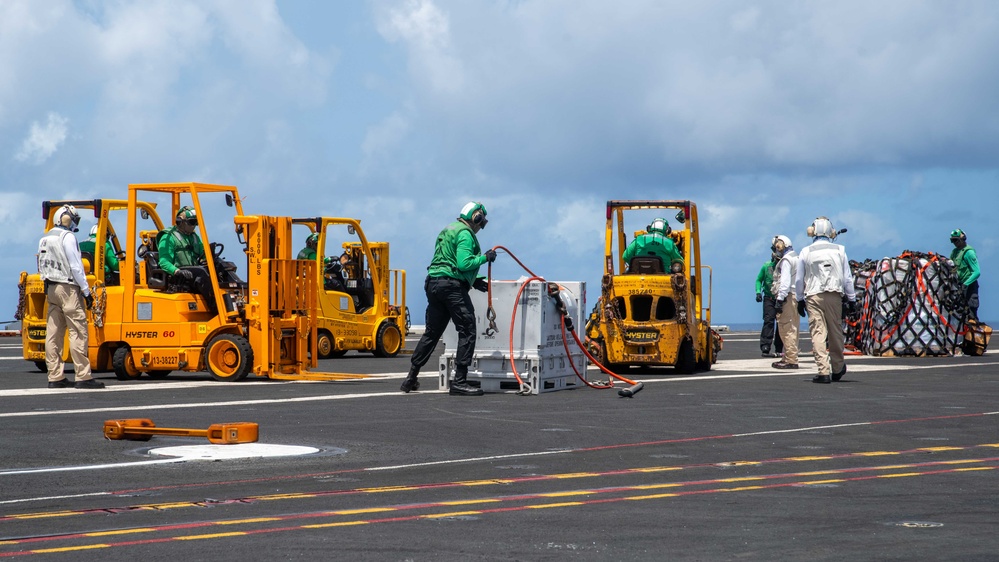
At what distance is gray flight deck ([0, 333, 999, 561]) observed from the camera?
592 centimetres

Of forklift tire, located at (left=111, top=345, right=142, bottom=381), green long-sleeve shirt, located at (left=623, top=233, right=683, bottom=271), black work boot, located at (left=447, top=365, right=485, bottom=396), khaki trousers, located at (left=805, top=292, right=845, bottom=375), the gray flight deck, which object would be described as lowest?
the gray flight deck

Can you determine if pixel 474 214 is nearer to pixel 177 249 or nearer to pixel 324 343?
pixel 177 249

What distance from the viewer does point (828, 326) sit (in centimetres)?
1795

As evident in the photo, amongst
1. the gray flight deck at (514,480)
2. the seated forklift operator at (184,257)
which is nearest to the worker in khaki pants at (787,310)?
the gray flight deck at (514,480)

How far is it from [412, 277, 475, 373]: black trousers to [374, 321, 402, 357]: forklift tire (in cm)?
1024

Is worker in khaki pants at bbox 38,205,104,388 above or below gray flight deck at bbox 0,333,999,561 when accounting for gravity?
above

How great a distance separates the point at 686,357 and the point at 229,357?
256 inches

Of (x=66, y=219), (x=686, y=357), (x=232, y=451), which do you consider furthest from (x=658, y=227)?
(x=232, y=451)

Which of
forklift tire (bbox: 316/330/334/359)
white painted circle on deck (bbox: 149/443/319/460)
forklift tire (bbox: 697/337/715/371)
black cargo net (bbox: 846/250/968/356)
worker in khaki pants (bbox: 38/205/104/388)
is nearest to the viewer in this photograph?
white painted circle on deck (bbox: 149/443/319/460)

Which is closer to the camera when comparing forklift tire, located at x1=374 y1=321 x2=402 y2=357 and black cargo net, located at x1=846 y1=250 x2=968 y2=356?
forklift tire, located at x1=374 y1=321 x2=402 y2=357

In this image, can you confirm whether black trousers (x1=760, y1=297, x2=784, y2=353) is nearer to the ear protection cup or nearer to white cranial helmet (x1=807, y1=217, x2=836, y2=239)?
the ear protection cup

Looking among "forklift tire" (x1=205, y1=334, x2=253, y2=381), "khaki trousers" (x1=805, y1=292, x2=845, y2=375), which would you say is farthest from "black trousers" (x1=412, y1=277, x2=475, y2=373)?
"khaki trousers" (x1=805, y1=292, x2=845, y2=375)

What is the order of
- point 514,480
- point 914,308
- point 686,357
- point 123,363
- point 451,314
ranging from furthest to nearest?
point 914,308 < point 686,357 < point 123,363 < point 451,314 < point 514,480

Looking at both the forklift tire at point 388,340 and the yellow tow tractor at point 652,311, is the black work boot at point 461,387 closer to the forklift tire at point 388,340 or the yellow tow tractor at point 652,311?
the yellow tow tractor at point 652,311
